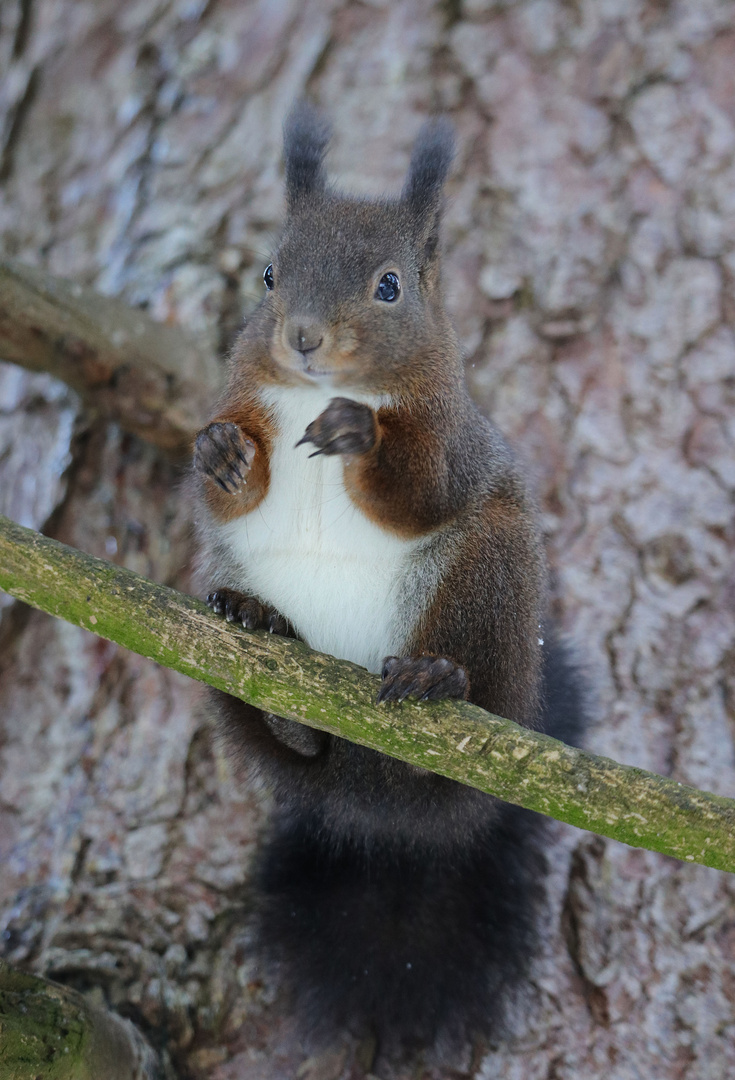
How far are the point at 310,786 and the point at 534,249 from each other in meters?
1.55

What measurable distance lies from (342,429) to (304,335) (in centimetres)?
18

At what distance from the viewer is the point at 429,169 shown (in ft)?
5.96

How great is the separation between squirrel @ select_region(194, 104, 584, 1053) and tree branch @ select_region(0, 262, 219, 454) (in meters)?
0.48

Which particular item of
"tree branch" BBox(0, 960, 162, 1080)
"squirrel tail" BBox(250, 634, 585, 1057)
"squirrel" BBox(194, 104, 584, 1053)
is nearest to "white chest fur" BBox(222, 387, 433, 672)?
"squirrel" BBox(194, 104, 584, 1053)

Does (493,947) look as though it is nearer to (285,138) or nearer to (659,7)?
(285,138)

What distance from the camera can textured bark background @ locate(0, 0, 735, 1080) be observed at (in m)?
1.95

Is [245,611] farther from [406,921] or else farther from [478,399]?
[478,399]

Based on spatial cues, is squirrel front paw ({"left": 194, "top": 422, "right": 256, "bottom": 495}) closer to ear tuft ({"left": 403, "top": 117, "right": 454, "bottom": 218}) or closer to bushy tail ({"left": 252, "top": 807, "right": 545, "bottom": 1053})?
ear tuft ({"left": 403, "top": 117, "right": 454, "bottom": 218})

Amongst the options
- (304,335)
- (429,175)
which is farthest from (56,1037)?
(429,175)

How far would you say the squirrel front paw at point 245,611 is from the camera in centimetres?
159

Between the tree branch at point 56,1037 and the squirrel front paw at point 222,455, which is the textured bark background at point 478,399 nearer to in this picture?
the tree branch at point 56,1037

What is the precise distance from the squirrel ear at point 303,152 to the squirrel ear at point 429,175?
0.18 metres

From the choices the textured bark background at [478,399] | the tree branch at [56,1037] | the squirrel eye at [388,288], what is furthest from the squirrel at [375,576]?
the tree branch at [56,1037]

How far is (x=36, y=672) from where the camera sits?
7.82 feet
